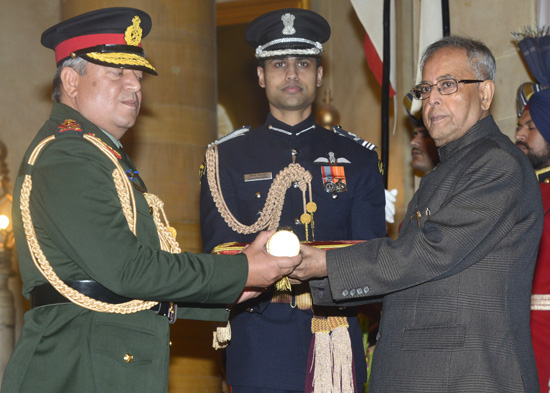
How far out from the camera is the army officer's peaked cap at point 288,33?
13.9 feet

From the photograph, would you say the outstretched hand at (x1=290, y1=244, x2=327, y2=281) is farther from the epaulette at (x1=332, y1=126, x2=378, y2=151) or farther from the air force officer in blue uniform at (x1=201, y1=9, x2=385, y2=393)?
the epaulette at (x1=332, y1=126, x2=378, y2=151)

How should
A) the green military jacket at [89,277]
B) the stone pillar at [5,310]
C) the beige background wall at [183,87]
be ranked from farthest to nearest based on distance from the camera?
the stone pillar at [5,310]
the beige background wall at [183,87]
the green military jacket at [89,277]

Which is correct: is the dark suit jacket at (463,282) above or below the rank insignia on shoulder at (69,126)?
below

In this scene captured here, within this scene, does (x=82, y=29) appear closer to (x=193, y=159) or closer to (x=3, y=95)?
(x=193, y=159)

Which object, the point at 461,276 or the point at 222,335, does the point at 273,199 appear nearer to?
the point at 222,335

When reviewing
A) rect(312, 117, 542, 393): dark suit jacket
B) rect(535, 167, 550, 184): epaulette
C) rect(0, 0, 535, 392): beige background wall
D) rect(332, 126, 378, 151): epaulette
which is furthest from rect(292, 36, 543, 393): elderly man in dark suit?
rect(0, 0, 535, 392): beige background wall

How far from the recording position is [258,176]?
160 inches

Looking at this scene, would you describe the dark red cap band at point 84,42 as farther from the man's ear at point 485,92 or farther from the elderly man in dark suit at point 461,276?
the man's ear at point 485,92

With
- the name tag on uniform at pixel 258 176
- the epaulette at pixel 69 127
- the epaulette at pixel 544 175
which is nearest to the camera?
the epaulette at pixel 69 127

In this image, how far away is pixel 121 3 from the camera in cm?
611

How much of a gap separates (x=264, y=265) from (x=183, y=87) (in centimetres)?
A: 332

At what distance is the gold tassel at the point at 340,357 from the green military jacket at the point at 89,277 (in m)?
0.86

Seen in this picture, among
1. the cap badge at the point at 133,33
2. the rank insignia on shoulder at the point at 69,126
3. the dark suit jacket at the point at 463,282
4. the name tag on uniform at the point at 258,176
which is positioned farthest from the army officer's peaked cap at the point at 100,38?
the dark suit jacket at the point at 463,282

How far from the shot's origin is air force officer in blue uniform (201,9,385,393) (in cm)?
377
